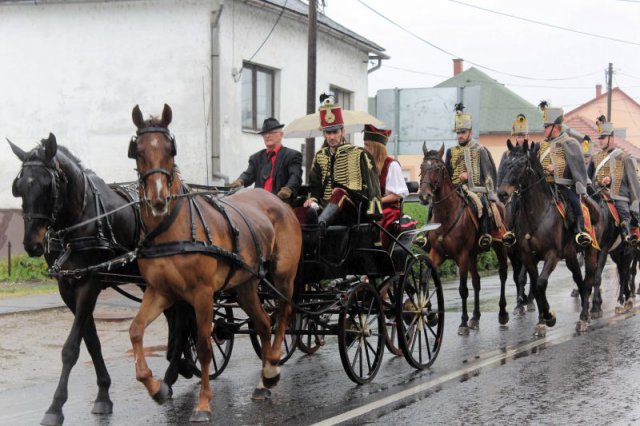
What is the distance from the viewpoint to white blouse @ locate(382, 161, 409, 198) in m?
10.1

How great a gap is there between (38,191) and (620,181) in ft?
35.2

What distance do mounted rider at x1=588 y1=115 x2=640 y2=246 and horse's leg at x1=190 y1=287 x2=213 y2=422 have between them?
943 centimetres

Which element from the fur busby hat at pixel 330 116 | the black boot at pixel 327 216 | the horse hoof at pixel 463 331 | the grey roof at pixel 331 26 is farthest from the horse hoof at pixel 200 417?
the grey roof at pixel 331 26

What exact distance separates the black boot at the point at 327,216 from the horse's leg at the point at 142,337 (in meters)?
2.04

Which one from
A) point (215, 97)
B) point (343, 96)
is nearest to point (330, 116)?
point (215, 97)

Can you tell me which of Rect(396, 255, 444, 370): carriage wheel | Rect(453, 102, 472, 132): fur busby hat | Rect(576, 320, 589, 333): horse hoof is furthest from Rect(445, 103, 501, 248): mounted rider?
Rect(396, 255, 444, 370): carriage wheel

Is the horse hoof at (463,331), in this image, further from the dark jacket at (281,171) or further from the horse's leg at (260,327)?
the horse's leg at (260,327)

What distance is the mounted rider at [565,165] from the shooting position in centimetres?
1287

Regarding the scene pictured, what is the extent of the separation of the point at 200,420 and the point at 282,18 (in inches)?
630

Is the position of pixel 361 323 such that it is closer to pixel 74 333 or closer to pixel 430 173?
pixel 74 333

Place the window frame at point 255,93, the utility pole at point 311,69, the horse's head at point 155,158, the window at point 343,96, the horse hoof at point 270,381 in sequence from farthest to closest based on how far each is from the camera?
the window at point 343,96 → the window frame at point 255,93 → the utility pole at point 311,69 → the horse hoof at point 270,381 → the horse's head at point 155,158

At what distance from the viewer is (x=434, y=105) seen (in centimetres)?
2083

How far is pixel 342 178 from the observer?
30.0ft

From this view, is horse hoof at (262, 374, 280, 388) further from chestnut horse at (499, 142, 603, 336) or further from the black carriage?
chestnut horse at (499, 142, 603, 336)
